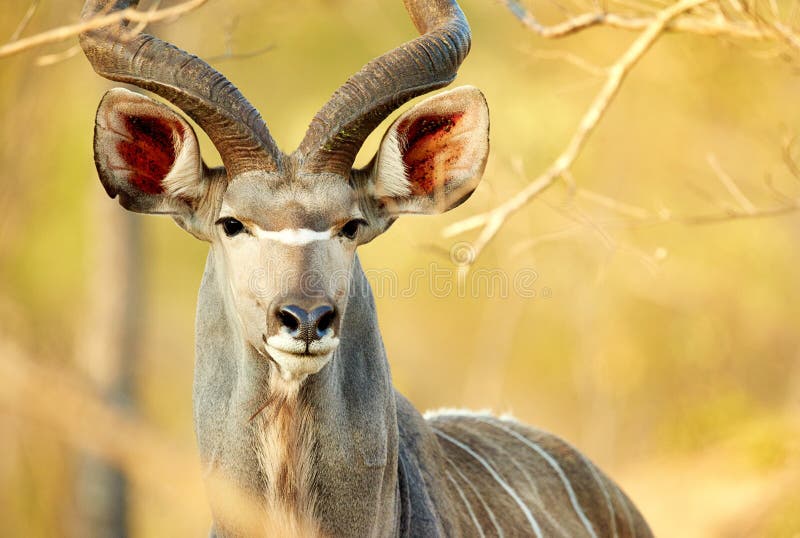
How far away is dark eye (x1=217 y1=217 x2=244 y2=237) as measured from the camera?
13.0 feet

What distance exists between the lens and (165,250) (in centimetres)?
2070

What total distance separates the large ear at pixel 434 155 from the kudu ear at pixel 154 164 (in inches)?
22.9

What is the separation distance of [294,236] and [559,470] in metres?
2.28

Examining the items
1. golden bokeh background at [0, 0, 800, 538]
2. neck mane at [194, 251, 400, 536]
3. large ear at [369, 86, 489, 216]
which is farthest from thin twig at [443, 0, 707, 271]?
golden bokeh background at [0, 0, 800, 538]

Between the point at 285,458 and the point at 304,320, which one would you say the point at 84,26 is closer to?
the point at 304,320

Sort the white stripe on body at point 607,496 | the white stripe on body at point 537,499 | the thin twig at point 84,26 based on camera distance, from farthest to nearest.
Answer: the white stripe on body at point 607,496 < the white stripe on body at point 537,499 < the thin twig at point 84,26

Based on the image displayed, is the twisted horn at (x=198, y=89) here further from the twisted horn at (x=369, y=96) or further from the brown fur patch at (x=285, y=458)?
the brown fur patch at (x=285, y=458)

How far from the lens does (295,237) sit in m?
3.80

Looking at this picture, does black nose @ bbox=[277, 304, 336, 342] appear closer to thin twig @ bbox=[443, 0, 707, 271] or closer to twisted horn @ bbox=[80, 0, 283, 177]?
twisted horn @ bbox=[80, 0, 283, 177]

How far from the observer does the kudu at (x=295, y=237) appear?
12.6 feet

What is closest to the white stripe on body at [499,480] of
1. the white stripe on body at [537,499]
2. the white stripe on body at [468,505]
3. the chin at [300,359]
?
the white stripe on body at [537,499]

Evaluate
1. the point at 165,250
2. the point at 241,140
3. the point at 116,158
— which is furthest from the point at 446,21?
the point at 165,250

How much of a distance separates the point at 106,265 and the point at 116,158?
6916mm

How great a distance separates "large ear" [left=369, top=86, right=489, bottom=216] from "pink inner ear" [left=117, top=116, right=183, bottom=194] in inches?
28.0
